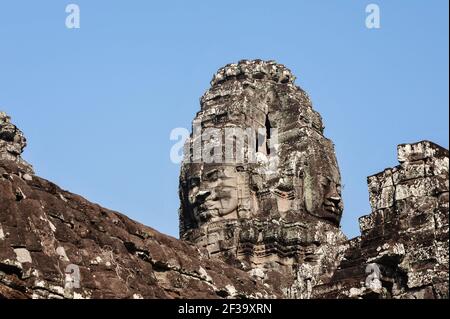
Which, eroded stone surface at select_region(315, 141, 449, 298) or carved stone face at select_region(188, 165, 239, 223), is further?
carved stone face at select_region(188, 165, 239, 223)

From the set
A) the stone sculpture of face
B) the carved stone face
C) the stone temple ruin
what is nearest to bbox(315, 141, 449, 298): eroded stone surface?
the stone temple ruin

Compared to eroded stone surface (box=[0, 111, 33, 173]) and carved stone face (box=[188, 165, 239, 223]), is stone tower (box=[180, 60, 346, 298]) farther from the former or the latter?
eroded stone surface (box=[0, 111, 33, 173])

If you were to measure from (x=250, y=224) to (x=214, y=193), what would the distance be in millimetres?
1305

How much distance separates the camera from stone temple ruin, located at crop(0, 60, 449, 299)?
1530cm

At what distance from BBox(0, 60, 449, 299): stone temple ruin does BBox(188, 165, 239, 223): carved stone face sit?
0.03m

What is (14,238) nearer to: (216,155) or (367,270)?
(367,270)

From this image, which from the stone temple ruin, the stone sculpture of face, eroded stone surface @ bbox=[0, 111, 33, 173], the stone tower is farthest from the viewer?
the stone sculpture of face

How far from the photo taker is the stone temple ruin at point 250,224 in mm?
15305

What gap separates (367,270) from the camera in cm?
1527

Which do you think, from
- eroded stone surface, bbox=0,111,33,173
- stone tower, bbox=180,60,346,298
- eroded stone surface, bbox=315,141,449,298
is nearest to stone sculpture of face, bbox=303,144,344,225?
stone tower, bbox=180,60,346,298

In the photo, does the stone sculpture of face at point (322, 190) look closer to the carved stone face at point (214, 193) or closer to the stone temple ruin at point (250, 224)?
the stone temple ruin at point (250, 224)

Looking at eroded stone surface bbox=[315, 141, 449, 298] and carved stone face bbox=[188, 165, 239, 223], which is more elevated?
carved stone face bbox=[188, 165, 239, 223]

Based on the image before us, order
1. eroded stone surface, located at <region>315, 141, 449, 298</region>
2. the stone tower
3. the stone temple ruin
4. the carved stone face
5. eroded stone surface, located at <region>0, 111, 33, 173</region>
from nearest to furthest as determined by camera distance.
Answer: eroded stone surface, located at <region>315, 141, 449, 298</region>
the stone temple ruin
eroded stone surface, located at <region>0, 111, 33, 173</region>
the stone tower
the carved stone face
